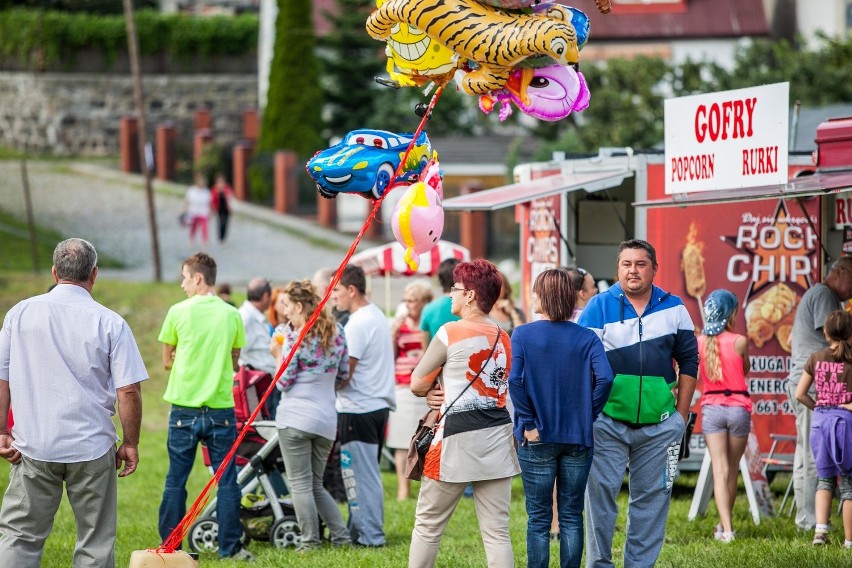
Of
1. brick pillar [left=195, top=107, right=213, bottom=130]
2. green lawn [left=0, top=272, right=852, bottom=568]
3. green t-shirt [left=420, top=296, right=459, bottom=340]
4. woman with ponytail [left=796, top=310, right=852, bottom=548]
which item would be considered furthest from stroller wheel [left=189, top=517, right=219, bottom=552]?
brick pillar [left=195, top=107, right=213, bottom=130]

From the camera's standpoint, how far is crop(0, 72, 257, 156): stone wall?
40.8 m

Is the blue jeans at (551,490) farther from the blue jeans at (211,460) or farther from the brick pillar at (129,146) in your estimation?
the brick pillar at (129,146)

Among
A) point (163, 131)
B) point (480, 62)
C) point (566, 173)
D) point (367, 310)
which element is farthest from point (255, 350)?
point (163, 131)

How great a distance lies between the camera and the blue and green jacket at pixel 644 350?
6.57m

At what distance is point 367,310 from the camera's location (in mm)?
8867

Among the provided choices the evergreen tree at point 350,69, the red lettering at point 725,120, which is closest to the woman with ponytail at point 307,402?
the red lettering at point 725,120

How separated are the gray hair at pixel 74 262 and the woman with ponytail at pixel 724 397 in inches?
163

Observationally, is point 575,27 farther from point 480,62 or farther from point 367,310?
point 367,310

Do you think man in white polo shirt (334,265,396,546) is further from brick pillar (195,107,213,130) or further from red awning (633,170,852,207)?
brick pillar (195,107,213,130)

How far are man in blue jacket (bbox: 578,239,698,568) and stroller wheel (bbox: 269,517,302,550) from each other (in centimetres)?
239

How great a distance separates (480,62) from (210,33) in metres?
36.1

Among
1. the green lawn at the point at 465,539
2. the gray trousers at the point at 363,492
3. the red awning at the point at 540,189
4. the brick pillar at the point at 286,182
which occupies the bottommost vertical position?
the green lawn at the point at 465,539

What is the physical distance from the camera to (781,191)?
305 inches

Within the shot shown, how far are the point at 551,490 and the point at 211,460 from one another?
8.45 feet
